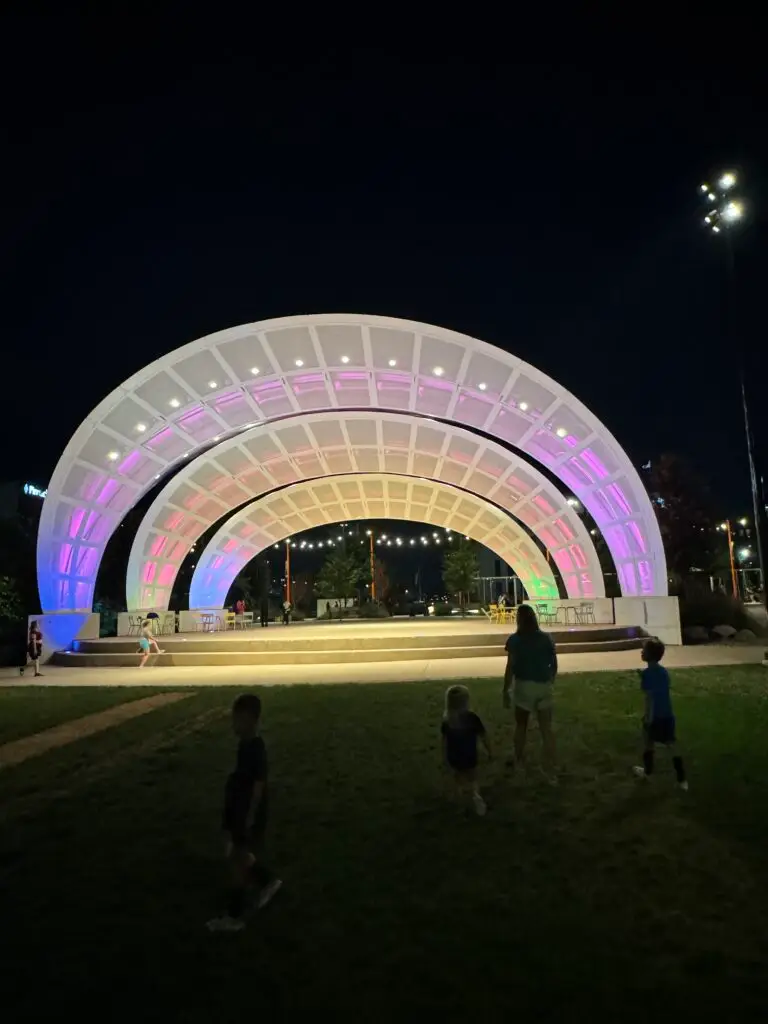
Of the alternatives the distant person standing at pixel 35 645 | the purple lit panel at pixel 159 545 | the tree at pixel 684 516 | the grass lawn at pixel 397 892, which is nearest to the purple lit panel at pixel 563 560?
the tree at pixel 684 516

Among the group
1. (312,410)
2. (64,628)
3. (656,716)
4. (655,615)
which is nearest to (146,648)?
(64,628)

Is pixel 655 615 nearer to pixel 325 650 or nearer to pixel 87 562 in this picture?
pixel 325 650

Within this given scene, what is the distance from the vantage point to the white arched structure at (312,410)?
2238 centimetres

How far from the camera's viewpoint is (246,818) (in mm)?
3641

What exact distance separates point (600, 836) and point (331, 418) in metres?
25.2

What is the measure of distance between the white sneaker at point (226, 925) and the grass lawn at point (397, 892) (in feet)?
0.19

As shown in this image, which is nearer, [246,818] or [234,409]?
[246,818]

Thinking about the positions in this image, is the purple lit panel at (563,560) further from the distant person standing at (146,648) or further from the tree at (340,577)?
the tree at (340,577)

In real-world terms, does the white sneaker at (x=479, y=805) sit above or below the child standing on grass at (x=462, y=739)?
below

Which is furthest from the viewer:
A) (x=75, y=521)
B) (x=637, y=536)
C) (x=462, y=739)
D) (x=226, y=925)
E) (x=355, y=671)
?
(x=75, y=521)

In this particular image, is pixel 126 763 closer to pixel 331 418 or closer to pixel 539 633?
pixel 539 633

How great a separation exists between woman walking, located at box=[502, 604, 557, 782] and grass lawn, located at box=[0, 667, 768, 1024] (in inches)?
14.3

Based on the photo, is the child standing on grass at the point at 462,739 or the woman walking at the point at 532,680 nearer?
the child standing on grass at the point at 462,739

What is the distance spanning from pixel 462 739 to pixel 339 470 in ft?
95.9
